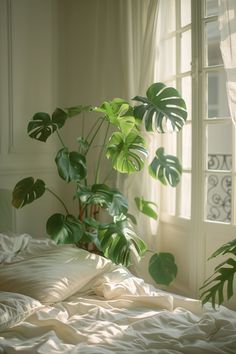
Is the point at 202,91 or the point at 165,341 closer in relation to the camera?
the point at 165,341

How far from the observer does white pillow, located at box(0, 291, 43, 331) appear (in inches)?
70.0

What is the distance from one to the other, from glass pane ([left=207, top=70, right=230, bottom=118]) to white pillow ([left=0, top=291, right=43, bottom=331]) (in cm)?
164

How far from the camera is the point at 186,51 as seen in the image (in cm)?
297

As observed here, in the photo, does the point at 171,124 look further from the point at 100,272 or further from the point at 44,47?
the point at 44,47

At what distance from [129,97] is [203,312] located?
159 cm

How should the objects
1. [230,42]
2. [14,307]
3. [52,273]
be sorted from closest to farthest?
[14,307] → [52,273] → [230,42]

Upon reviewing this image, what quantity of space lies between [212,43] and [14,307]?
1999mm

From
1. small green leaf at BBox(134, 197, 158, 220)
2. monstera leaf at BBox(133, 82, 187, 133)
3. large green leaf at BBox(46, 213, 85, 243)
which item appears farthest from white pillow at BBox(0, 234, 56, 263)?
monstera leaf at BBox(133, 82, 187, 133)

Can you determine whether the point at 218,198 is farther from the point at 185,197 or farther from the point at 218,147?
the point at 218,147

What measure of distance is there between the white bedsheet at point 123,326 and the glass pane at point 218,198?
89 centimetres

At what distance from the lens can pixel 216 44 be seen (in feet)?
9.20

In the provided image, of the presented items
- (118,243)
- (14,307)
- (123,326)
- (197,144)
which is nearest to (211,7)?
(197,144)

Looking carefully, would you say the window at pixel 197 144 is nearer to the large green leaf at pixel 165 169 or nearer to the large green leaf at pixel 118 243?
the large green leaf at pixel 165 169

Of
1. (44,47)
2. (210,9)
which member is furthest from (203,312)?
(44,47)
